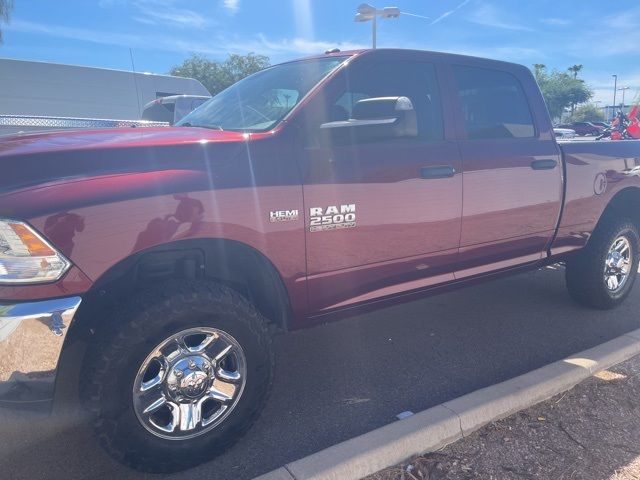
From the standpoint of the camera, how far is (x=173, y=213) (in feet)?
7.21

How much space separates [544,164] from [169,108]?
732cm

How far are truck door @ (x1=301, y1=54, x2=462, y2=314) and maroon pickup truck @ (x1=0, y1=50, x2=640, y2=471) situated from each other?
0.04 ft

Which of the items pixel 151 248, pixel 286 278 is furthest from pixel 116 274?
pixel 286 278

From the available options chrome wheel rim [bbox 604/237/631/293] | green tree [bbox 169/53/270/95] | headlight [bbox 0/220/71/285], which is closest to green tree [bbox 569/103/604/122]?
green tree [bbox 169/53/270/95]

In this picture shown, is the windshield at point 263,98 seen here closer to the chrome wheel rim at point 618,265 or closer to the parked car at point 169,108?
the chrome wheel rim at point 618,265

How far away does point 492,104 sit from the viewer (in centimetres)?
377

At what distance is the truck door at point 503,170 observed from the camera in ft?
10.9

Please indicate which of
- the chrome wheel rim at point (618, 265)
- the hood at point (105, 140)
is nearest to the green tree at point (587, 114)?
the chrome wheel rim at point (618, 265)

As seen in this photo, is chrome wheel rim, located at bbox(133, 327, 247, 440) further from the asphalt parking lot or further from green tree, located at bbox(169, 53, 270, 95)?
green tree, located at bbox(169, 53, 270, 95)

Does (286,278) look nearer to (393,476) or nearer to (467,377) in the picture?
(393,476)

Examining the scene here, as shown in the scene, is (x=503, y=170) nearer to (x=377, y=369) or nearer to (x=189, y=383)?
(x=377, y=369)

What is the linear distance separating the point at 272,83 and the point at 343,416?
6.83 feet

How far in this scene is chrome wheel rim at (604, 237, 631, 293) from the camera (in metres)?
4.39

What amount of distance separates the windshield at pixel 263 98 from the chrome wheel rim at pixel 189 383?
114 centimetres
